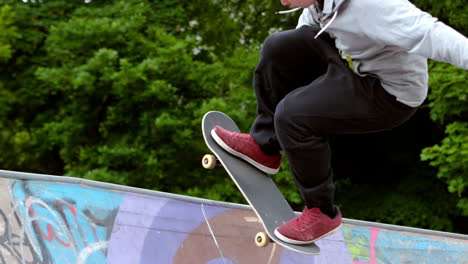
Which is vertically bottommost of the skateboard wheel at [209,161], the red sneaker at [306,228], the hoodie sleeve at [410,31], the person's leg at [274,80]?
the red sneaker at [306,228]

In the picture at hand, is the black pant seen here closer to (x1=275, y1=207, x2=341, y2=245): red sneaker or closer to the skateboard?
(x1=275, y1=207, x2=341, y2=245): red sneaker

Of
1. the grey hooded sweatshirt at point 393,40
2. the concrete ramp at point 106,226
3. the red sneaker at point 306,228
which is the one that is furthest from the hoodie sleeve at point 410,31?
the concrete ramp at point 106,226

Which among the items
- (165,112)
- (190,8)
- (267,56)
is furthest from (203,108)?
(267,56)

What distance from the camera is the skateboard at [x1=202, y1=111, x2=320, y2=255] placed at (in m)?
2.79

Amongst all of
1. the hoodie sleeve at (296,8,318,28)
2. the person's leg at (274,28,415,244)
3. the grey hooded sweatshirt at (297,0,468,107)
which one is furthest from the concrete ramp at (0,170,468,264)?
the grey hooded sweatshirt at (297,0,468,107)

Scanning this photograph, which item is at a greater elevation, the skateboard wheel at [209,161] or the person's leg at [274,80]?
the person's leg at [274,80]

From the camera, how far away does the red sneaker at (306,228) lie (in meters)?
2.73

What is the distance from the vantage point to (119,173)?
8.09 meters

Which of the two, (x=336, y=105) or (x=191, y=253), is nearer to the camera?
(x=336, y=105)

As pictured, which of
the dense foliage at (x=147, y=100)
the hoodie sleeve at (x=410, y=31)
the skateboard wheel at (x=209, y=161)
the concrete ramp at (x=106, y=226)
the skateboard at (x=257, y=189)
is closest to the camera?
the hoodie sleeve at (x=410, y=31)

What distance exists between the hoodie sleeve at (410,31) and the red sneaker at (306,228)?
947mm

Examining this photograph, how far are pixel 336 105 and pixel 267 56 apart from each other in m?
0.48

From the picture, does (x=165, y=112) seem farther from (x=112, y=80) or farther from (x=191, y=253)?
(x=191, y=253)

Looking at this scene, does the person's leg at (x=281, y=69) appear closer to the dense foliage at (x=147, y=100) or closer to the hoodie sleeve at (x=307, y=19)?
the hoodie sleeve at (x=307, y=19)
